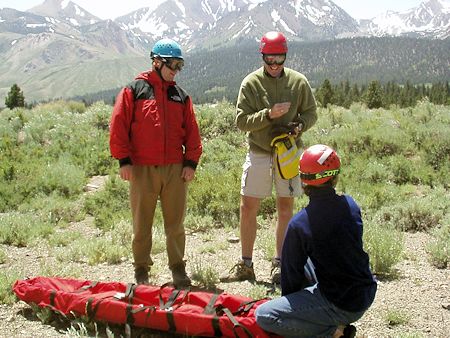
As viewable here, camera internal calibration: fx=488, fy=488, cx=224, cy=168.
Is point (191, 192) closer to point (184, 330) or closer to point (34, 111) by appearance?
point (184, 330)

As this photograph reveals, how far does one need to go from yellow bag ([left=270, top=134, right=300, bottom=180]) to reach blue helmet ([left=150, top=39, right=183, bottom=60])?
3.97 ft

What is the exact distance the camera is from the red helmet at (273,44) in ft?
14.8

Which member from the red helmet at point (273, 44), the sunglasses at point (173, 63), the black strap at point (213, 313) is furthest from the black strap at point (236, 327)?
the red helmet at point (273, 44)

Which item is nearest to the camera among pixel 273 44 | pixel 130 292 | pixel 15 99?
pixel 130 292

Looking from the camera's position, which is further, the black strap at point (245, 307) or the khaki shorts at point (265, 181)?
the khaki shorts at point (265, 181)

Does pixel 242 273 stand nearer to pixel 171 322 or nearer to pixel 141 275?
pixel 141 275

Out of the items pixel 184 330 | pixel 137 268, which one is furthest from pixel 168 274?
pixel 184 330

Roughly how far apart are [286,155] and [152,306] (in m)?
1.83

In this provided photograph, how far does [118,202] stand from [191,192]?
1.23 meters

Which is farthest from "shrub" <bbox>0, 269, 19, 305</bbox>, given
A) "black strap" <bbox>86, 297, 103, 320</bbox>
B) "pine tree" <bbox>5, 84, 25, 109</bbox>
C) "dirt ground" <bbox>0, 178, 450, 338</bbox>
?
"pine tree" <bbox>5, 84, 25, 109</bbox>

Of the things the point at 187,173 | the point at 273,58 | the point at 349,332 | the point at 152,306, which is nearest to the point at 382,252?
the point at 349,332

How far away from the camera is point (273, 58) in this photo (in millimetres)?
4559

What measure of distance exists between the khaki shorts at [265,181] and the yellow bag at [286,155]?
0.47 ft

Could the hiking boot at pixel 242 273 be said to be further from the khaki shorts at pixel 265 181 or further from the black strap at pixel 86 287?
the black strap at pixel 86 287
